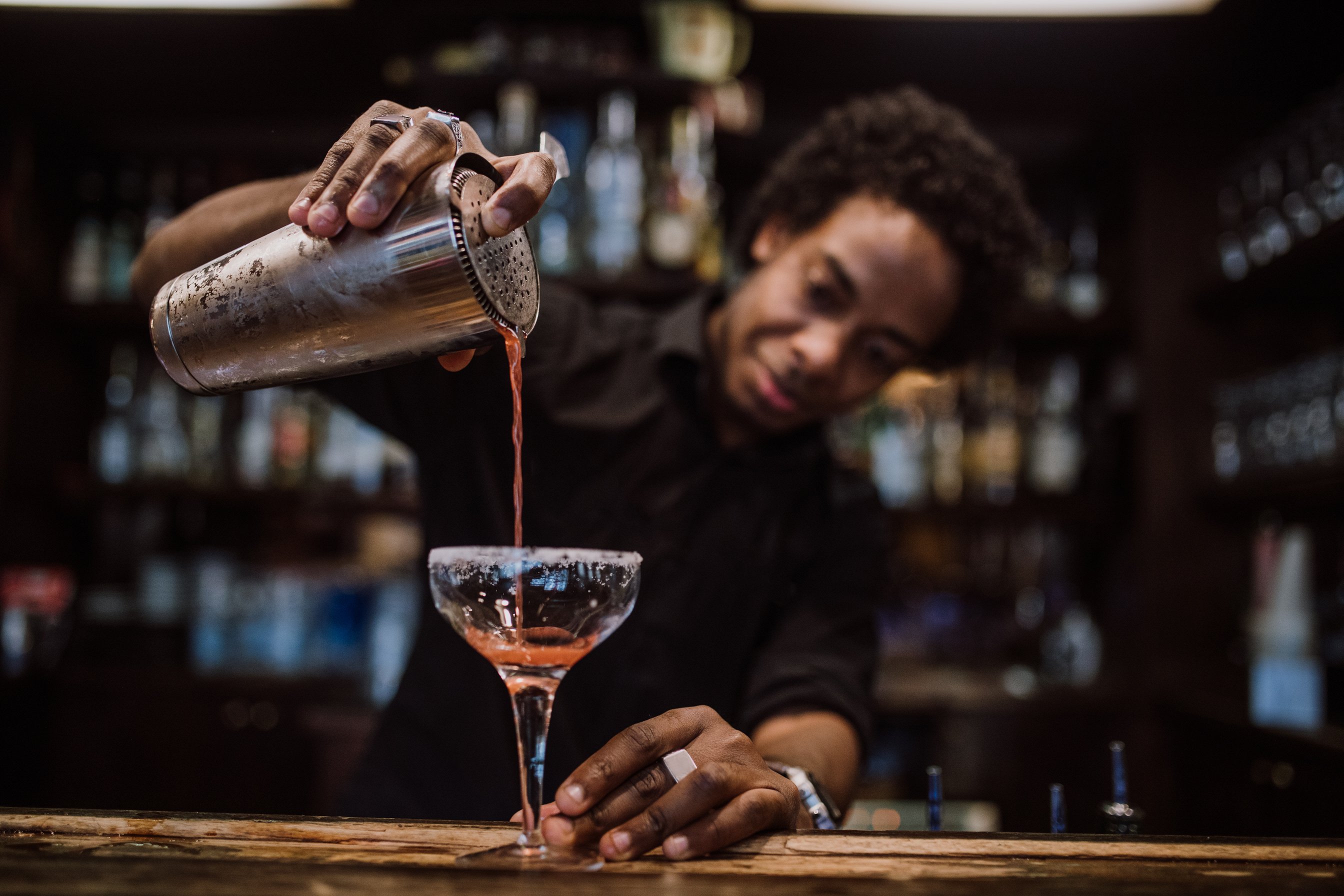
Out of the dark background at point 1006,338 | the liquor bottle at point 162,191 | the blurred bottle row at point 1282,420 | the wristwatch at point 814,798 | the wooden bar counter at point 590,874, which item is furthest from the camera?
the liquor bottle at point 162,191

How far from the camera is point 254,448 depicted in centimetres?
261

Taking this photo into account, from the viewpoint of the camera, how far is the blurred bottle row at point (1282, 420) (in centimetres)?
190

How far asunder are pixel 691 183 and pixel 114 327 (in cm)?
164

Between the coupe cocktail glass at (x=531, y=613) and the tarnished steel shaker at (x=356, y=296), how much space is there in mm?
163

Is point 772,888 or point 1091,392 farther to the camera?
point 1091,392

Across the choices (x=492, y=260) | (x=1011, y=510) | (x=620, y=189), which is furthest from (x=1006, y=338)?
(x=492, y=260)

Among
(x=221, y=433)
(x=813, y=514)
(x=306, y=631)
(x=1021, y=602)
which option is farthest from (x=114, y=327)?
(x=1021, y=602)

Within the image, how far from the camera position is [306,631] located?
2613 mm

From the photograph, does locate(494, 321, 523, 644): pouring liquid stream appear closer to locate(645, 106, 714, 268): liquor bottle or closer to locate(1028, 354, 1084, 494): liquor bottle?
locate(645, 106, 714, 268): liquor bottle

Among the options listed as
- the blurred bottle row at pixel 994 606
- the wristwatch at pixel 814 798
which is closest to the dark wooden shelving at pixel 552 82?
the blurred bottle row at pixel 994 606

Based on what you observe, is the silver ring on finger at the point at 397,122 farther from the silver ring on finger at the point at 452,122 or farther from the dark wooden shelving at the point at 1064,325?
A: the dark wooden shelving at the point at 1064,325

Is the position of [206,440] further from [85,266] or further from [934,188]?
[934,188]

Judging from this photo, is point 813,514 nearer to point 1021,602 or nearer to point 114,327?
point 1021,602

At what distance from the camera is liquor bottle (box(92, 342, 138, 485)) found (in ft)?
8.55
